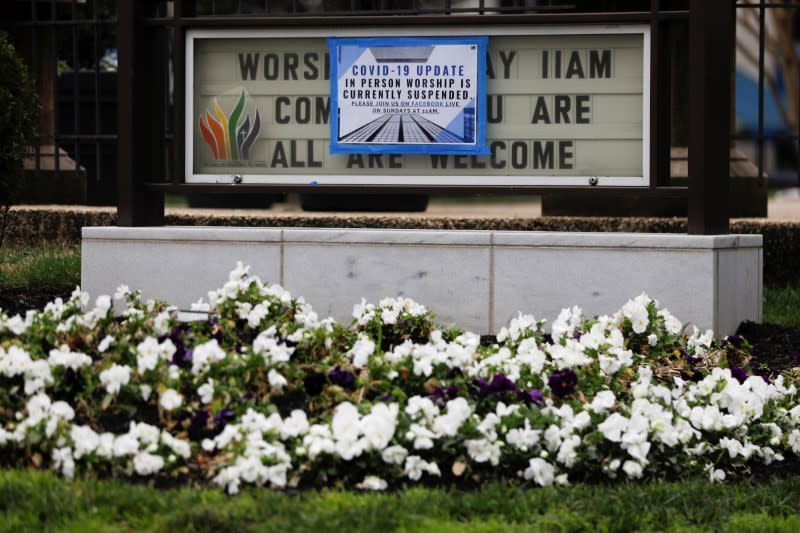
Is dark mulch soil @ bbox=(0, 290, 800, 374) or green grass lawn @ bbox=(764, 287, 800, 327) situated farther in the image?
green grass lawn @ bbox=(764, 287, 800, 327)

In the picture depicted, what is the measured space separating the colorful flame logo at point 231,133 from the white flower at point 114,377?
3.44 metres

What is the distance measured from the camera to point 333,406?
5281mm

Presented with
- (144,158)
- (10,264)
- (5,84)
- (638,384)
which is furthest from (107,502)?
(10,264)

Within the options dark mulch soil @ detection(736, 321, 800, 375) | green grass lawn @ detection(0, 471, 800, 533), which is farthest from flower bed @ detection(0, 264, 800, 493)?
dark mulch soil @ detection(736, 321, 800, 375)

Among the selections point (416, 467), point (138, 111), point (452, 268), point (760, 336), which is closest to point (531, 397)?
point (416, 467)

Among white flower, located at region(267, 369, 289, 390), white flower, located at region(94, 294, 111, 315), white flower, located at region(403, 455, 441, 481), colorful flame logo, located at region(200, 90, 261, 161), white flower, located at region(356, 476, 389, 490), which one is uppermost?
colorful flame logo, located at region(200, 90, 261, 161)

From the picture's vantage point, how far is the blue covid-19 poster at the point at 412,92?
26.1 ft

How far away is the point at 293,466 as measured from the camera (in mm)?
4797

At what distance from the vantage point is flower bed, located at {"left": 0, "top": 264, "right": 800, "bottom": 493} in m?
4.76

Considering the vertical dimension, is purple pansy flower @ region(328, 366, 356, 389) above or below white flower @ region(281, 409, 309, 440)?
above

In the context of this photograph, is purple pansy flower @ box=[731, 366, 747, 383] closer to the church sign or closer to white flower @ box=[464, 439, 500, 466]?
white flower @ box=[464, 439, 500, 466]

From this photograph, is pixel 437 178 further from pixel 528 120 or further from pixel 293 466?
pixel 293 466

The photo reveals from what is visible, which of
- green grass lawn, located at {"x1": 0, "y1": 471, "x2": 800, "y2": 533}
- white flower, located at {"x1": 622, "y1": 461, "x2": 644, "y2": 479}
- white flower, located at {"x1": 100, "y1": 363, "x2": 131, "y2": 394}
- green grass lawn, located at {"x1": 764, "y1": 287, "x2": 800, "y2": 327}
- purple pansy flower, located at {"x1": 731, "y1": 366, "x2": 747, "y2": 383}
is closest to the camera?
green grass lawn, located at {"x1": 0, "y1": 471, "x2": 800, "y2": 533}

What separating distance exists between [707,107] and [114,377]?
14.2 ft
